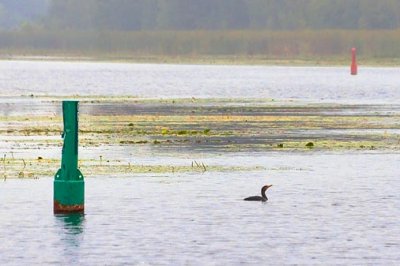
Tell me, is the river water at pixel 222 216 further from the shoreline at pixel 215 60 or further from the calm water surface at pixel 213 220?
the shoreline at pixel 215 60

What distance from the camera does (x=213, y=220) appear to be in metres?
26.3

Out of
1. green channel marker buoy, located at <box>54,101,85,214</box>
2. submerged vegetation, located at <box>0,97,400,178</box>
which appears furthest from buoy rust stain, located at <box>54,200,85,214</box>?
submerged vegetation, located at <box>0,97,400,178</box>

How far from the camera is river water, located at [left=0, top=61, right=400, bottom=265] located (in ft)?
74.7

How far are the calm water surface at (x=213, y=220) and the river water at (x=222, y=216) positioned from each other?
2cm

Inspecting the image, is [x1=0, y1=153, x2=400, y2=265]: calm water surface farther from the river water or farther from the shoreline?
the shoreline

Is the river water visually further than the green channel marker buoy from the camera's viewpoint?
No

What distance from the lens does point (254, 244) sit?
77.9ft

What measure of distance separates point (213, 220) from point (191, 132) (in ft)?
63.1

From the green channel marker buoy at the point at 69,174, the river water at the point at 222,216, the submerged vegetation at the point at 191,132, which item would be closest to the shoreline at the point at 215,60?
the submerged vegetation at the point at 191,132

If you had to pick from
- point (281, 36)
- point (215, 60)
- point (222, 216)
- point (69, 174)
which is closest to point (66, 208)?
point (69, 174)

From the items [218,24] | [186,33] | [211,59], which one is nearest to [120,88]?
[211,59]

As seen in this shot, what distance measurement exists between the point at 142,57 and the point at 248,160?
14218 centimetres

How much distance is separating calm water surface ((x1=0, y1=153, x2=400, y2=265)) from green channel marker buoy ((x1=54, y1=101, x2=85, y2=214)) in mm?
261

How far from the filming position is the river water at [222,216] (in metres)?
22.8
